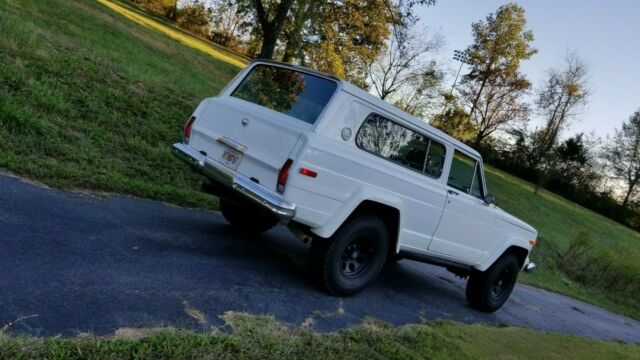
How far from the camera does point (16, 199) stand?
16.7ft

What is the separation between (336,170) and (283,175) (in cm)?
53

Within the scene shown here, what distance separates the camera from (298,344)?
3910mm

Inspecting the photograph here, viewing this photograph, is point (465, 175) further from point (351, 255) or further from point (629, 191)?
point (629, 191)

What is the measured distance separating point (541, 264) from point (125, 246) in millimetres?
14602

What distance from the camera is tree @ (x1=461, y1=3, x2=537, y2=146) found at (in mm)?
41406

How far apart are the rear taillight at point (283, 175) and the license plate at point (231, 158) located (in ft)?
2.07

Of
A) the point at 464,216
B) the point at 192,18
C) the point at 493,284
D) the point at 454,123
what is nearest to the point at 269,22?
the point at 493,284

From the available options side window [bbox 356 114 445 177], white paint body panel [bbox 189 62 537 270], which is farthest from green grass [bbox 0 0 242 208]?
side window [bbox 356 114 445 177]

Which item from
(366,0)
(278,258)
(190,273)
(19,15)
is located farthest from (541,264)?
(19,15)

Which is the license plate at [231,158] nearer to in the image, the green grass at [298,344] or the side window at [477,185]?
the green grass at [298,344]

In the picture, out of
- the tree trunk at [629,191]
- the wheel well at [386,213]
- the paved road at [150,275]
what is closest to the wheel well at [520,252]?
the paved road at [150,275]

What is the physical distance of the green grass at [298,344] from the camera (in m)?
2.95

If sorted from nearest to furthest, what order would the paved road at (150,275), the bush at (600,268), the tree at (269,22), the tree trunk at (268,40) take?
the paved road at (150,275) < the bush at (600,268) < the tree at (269,22) < the tree trunk at (268,40)

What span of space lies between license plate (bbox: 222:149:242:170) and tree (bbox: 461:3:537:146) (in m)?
38.0
